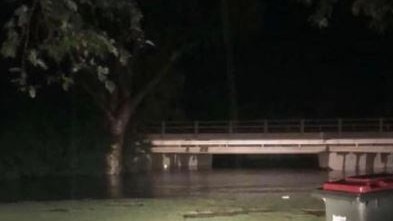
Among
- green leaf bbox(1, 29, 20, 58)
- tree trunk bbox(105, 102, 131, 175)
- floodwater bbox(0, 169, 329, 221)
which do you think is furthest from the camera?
tree trunk bbox(105, 102, 131, 175)

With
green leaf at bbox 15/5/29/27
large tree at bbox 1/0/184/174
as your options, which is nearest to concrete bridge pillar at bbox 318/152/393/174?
large tree at bbox 1/0/184/174

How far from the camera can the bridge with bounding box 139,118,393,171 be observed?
160 feet

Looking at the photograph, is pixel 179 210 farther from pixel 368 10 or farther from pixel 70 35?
pixel 70 35

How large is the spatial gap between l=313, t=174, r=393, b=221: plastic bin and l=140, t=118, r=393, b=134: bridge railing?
39.2 meters

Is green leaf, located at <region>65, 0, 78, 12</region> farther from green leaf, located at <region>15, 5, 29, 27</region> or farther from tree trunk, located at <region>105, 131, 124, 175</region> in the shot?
tree trunk, located at <region>105, 131, 124, 175</region>

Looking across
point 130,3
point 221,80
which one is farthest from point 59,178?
point 130,3

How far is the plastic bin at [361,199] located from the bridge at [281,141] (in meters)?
36.4

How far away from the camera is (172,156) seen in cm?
5309

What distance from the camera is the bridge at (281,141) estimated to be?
4869cm

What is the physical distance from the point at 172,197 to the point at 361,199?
20595 millimetres

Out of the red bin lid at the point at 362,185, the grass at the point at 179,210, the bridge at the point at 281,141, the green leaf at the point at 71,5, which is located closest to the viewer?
the green leaf at the point at 71,5

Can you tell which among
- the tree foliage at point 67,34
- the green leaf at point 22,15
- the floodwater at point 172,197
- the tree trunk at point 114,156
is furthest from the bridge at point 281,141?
the green leaf at point 22,15

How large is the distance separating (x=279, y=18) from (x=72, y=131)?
24629 mm

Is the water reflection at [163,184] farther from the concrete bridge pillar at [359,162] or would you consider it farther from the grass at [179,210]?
the grass at [179,210]
